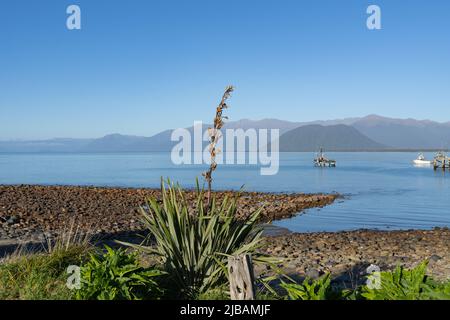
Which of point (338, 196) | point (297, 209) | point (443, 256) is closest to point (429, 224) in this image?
point (297, 209)

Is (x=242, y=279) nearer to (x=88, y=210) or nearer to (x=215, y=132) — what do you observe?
(x=215, y=132)

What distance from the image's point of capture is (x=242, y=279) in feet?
17.3

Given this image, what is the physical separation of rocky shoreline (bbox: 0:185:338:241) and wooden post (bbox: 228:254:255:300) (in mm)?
6219

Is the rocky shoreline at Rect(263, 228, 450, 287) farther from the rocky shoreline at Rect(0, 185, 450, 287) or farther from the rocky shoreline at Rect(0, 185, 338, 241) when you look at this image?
the rocky shoreline at Rect(0, 185, 338, 241)

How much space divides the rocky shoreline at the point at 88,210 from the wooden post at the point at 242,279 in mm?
6219

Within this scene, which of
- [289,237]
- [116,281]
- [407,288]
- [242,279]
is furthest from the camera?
[289,237]

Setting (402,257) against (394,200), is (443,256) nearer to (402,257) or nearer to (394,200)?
(402,257)

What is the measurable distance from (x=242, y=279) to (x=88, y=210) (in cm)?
2099

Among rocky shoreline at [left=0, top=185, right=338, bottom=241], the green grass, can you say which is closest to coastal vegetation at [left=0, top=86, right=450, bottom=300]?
the green grass

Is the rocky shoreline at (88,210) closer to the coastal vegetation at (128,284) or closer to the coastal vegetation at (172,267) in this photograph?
the coastal vegetation at (128,284)

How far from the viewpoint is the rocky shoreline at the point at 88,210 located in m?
17.8

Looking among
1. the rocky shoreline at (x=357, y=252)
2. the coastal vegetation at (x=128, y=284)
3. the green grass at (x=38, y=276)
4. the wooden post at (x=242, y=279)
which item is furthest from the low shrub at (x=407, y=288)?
the rocky shoreline at (x=357, y=252)

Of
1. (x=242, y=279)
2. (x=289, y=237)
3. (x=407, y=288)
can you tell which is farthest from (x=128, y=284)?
(x=289, y=237)

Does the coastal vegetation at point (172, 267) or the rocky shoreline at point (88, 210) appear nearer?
the coastal vegetation at point (172, 267)
